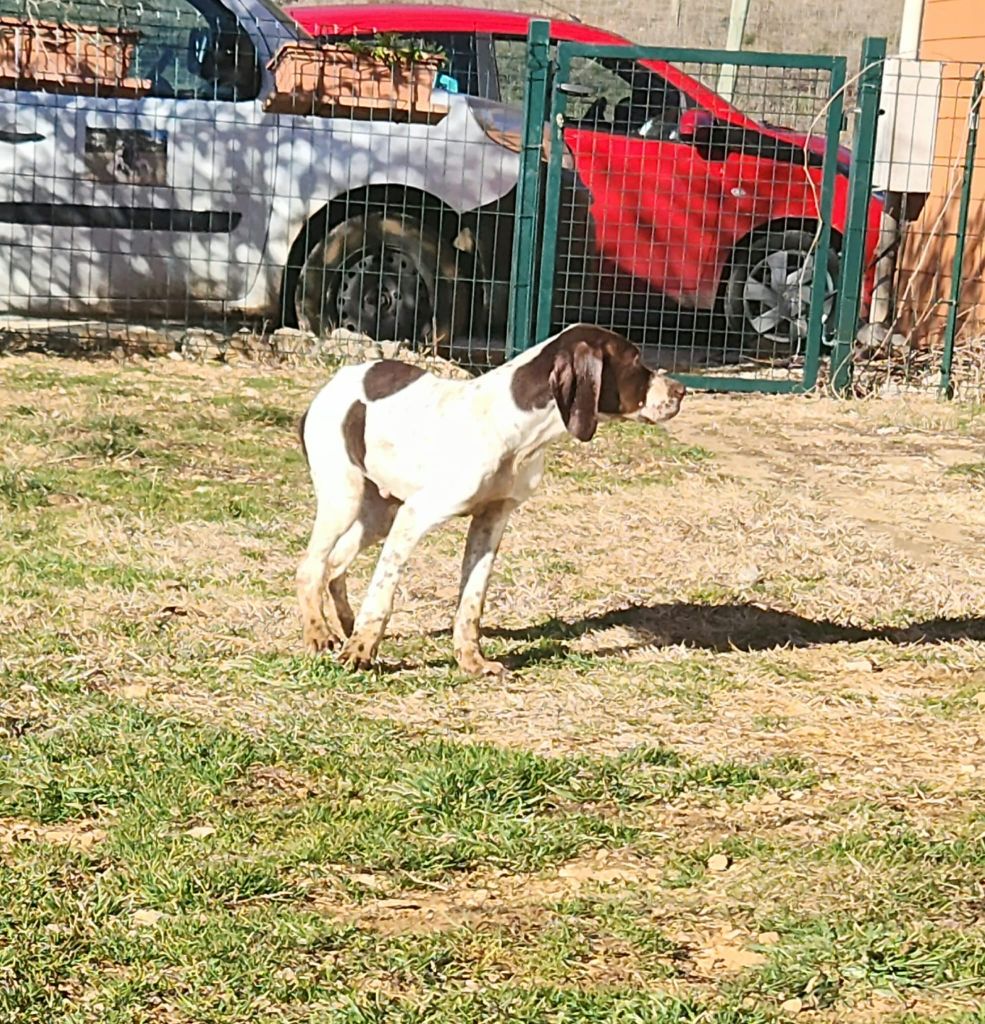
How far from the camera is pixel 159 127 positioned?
10.1m

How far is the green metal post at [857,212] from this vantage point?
10.6 m

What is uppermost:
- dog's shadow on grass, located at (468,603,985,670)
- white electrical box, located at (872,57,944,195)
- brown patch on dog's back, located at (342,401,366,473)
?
white electrical box, located at (872,57,944,195)

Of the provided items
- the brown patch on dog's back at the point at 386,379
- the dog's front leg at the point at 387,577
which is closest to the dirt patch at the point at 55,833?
the dog's front leg at the point at 387,577

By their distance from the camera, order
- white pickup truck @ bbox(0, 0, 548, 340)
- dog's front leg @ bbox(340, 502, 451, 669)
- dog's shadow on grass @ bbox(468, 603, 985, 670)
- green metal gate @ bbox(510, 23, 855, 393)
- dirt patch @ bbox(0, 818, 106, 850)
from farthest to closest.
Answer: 1. green metal gate @ bbox(510, 23, 855, 393)
2. white pickup truck @ bbox(0, 0, 548, 340)
3. dog's shadow on grass @ bbox(468, 603, 985, 670)
4. dog's front leg @ bbox(340, 502, 451, 669)
5. dirt patch @ bbox(0, 818, 106, 850)

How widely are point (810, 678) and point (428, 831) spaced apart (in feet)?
5.87

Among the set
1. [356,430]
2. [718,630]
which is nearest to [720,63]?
[718,630]

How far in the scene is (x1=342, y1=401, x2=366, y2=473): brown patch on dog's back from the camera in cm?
535

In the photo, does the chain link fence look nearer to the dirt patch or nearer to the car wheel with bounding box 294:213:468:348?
the car wheel with bounding box 294:213:468:348

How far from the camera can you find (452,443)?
16.9ft

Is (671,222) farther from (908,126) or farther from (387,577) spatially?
(387,577)

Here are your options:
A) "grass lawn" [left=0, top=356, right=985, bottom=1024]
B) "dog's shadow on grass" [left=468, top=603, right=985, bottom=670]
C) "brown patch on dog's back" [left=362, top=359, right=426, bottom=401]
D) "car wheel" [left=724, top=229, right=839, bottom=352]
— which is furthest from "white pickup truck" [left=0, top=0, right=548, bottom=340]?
"brown patch on dog's back" [left=362, top=359, right=426, bottom=401]

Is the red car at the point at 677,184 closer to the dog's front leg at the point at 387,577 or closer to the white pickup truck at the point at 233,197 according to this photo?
the white pickup truck at the point at 233,197

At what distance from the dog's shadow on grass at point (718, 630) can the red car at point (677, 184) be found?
15.6 feet

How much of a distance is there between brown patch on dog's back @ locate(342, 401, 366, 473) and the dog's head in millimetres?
570
